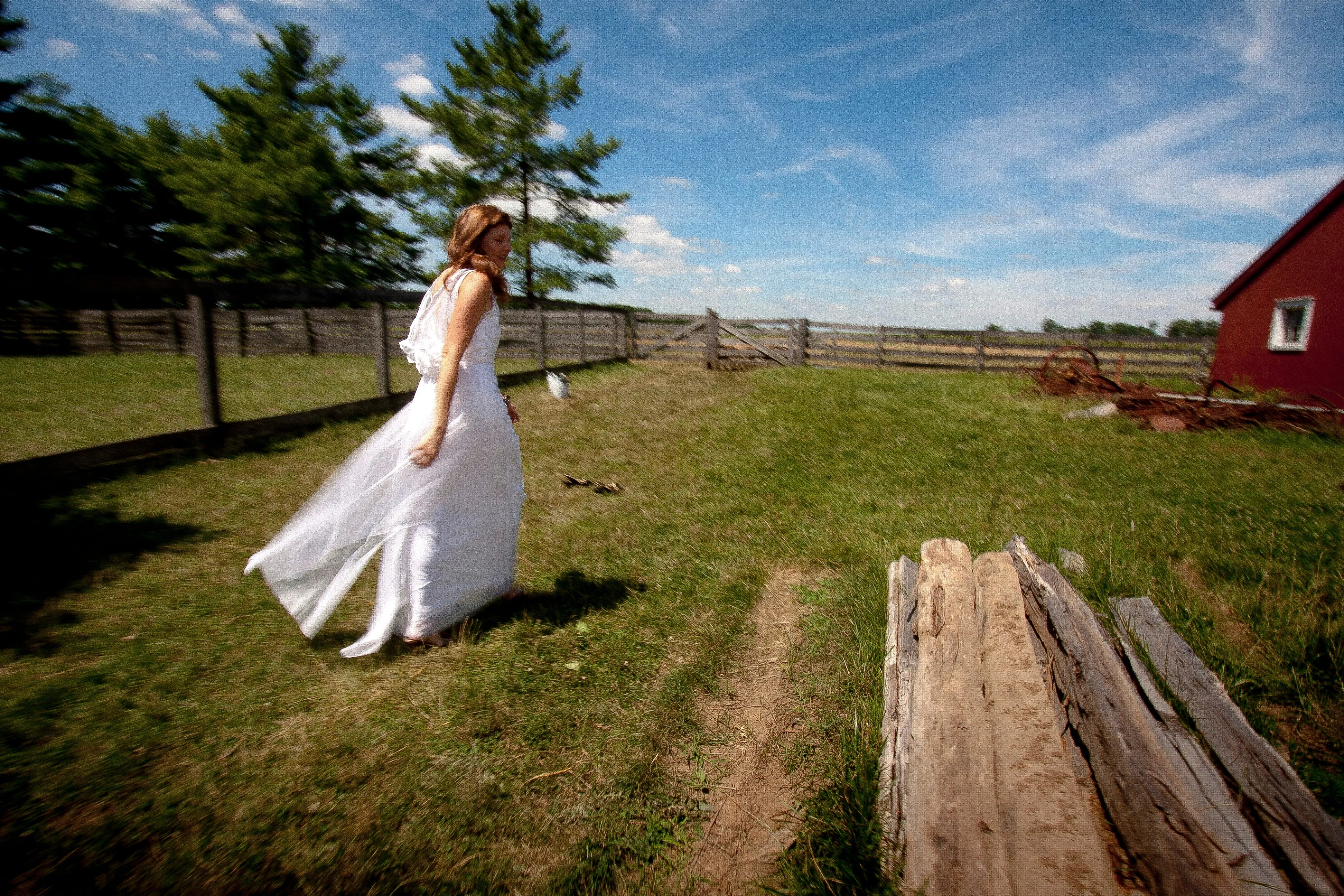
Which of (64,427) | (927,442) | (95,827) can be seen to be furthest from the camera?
(927,442)

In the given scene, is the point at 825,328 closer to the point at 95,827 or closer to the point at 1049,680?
the point at 1049,680

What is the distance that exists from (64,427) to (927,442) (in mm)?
9442

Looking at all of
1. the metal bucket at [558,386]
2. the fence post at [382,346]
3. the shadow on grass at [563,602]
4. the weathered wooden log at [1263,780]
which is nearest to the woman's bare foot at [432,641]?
the shadow on grass at [563,602]

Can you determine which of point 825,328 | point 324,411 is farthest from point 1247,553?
point 825,328

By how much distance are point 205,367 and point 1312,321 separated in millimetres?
20303

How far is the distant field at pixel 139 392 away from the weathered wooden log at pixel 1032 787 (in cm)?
630

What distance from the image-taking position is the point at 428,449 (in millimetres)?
2959

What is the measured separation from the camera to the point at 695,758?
2588mm

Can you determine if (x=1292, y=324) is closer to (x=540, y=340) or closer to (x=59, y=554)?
(x=540, y=340)

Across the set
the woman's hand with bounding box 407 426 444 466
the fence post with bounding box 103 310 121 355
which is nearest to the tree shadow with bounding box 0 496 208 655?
the woman's hand with bounding box 407 426 444 466

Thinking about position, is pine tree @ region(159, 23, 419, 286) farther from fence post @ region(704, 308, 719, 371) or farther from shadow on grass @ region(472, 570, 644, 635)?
shadow on grass @ region(472, 570, 644, 635)

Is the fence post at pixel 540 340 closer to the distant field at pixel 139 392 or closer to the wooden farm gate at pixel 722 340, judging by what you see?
the distant field at pixel 139 392

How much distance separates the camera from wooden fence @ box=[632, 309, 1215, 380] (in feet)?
62.6

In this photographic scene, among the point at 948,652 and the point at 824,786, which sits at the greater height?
the point at 948,652
